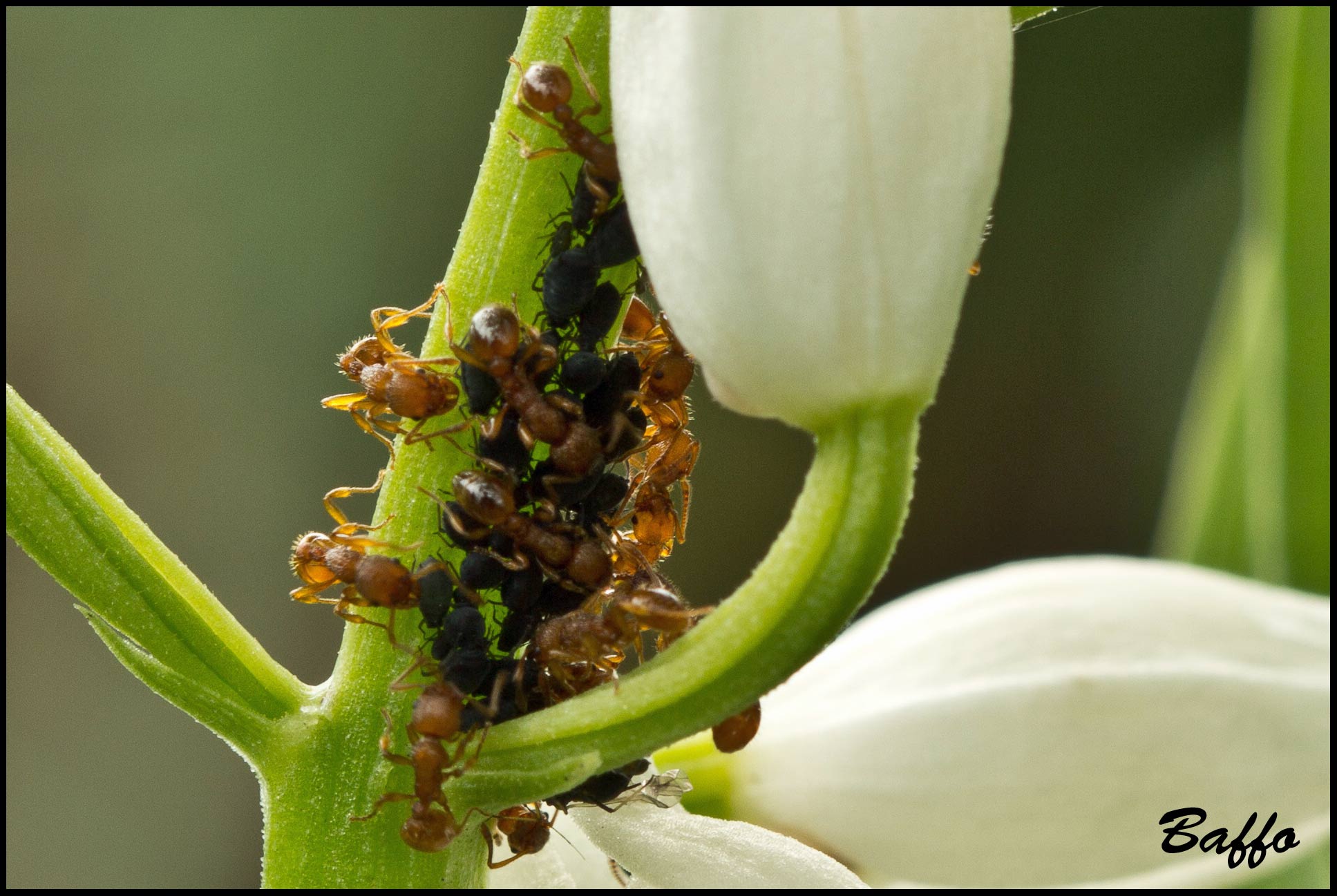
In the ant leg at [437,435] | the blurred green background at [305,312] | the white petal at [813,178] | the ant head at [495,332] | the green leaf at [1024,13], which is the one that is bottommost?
the blurred green background at [305,312]

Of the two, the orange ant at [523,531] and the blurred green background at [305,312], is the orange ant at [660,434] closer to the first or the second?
the orange ant at [523,531]

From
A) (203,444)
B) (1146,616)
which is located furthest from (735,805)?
(203,444)

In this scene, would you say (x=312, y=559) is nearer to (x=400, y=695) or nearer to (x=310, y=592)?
(x=310, y=592)

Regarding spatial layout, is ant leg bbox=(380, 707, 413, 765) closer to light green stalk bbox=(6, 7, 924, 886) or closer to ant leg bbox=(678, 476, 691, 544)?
light green stalk bbox=(6, 7, 924, 886)

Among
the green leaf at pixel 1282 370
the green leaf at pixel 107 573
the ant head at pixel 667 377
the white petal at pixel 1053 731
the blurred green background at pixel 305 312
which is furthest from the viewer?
the blurred green background at pixel 305 312

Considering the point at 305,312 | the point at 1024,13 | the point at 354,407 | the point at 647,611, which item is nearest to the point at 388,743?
the point at 647,611

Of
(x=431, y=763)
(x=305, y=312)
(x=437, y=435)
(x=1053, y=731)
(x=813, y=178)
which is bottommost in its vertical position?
(x=305, y=312)

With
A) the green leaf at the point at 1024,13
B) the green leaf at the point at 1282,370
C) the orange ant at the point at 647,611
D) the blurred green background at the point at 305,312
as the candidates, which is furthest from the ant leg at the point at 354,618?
the blurred green background at the point at 305,312

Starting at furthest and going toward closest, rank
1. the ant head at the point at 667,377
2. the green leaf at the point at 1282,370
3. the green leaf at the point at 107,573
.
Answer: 1. the green leaf at the point at 1282,370
2. the ant head at the point at 667,377
3. the green leaf at the point at 107,573
